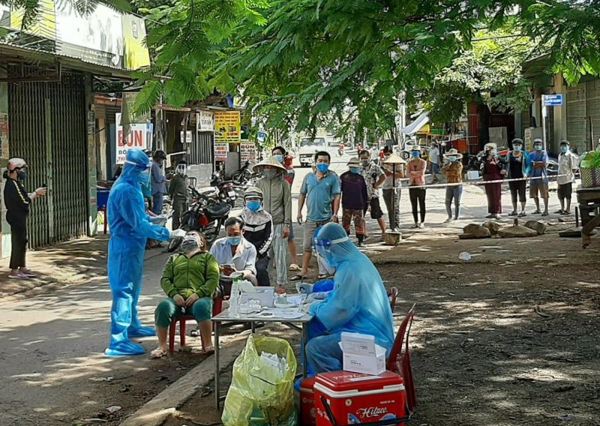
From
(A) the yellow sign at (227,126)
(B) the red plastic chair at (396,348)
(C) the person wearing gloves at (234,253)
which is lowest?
(B) the red plastic chair at (396,348)

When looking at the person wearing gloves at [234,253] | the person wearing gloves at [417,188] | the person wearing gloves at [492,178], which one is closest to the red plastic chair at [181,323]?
the person wearing gloves at [234,253]

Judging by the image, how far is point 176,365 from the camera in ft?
26.8

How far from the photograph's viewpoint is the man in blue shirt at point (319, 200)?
1276cm

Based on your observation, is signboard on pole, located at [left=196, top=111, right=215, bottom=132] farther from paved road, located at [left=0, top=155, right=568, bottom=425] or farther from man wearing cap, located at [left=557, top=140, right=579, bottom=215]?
paved road, located at [left=0, top=155, right=568, bottom=425]

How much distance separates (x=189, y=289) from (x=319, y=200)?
4.72 m

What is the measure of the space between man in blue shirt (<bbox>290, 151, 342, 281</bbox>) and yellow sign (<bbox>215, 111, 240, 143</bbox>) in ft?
60.9

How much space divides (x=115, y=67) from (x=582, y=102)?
22627 millimetres

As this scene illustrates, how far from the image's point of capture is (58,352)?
345 inches

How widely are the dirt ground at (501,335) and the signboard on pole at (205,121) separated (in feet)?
56.5

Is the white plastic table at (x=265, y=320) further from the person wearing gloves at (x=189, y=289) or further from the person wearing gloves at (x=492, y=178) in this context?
the person wearing gloves at (x=492, y=178)

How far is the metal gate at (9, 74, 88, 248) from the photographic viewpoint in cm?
1647

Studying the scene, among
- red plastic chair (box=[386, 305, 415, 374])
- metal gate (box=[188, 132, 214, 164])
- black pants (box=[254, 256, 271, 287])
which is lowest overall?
red plastic chair (box=[386, 305, 415, 374])

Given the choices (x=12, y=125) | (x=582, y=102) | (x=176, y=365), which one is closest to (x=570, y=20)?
(x=176, y=365)

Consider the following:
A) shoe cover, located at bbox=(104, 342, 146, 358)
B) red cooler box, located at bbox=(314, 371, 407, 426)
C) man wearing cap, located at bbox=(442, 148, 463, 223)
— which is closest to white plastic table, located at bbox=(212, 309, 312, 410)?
red cooler box, located at bbox=(314, 371, 407, 426)
